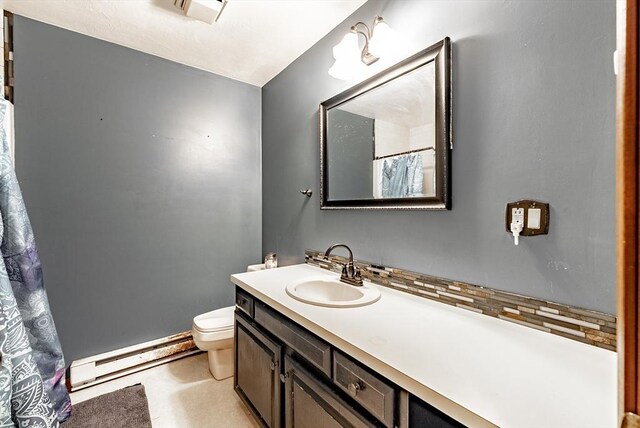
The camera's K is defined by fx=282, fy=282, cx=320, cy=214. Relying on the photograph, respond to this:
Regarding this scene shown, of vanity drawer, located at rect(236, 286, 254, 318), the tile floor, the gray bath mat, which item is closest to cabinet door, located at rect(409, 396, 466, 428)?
vanity drawer, located at rect(236, 286, 254, 318)

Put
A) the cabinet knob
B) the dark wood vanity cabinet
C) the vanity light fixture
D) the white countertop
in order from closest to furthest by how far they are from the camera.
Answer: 1. the white countertop
2. the dark wood vanity cabinet
3. the cabinet knob
4. the vanity light fixture

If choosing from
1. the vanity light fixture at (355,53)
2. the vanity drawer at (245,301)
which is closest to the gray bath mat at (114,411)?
the vanity drawer at (245,301)

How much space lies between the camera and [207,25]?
1816 millimetres

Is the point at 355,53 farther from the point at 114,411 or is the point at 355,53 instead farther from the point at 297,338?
the point at 114,411

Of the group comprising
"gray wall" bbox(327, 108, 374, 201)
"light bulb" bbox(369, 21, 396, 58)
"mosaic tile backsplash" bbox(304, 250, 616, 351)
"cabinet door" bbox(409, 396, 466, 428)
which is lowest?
"cabinet door" bbox(409, 396, 466, 428)

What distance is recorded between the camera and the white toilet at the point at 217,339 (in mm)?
1838

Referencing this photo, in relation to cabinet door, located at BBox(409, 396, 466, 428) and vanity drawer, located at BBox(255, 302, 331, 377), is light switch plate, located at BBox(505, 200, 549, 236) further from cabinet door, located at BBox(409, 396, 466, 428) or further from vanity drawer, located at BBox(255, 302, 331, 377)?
vanity drawer, located at BBox(255, 302, 331, 377)

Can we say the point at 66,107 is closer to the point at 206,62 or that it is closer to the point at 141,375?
the point at 206,62

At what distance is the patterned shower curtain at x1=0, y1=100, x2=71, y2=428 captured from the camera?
1254mm

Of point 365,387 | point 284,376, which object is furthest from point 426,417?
point 284,376

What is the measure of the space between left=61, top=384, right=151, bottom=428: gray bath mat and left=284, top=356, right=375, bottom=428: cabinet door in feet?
3.27

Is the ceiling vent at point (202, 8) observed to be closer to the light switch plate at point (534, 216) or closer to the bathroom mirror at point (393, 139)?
the bathroom mirror at point (393, 139)

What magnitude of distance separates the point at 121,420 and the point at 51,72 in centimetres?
218

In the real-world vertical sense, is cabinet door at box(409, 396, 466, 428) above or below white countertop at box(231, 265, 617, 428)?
below
